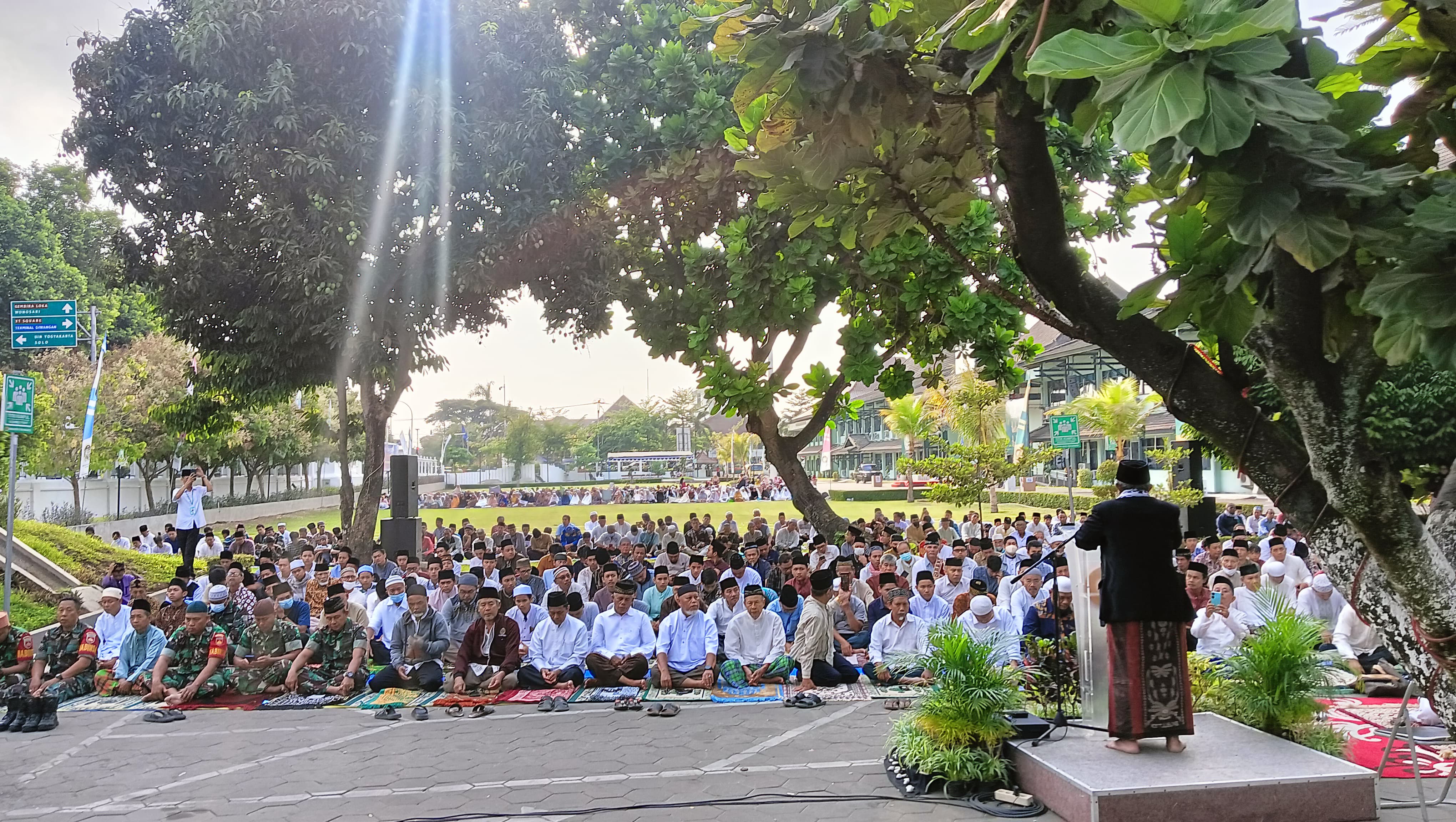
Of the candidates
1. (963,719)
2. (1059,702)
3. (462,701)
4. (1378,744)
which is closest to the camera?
(963,719)

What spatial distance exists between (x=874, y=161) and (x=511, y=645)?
6.54m

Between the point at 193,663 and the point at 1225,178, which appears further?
the point at 193,663

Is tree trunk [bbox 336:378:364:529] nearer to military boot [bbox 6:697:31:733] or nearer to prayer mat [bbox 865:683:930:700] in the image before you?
military boot [bbox 6:697:31:733]

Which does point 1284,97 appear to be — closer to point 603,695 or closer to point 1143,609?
point 1143,609

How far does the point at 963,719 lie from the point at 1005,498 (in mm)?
36078

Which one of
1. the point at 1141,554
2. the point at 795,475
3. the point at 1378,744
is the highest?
the point at 795,475

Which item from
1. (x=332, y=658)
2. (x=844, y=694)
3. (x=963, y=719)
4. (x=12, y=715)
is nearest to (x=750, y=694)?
(x=844, y=694)

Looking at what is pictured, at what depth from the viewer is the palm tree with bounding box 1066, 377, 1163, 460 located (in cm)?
2408

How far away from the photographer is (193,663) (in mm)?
8805

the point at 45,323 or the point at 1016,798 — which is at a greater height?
the point at 45,323

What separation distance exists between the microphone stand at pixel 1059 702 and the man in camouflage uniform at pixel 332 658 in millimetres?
6029

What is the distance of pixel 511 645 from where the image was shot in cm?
887

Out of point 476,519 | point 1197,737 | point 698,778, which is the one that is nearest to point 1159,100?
point 1197,737

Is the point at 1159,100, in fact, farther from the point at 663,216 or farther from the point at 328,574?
the point at 663,216
